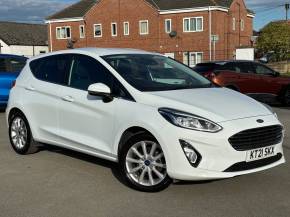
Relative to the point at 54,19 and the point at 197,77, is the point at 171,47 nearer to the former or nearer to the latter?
the point at 54,19

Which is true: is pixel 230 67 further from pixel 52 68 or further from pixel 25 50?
pixel 25 50

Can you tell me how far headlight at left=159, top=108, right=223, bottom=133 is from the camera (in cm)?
521

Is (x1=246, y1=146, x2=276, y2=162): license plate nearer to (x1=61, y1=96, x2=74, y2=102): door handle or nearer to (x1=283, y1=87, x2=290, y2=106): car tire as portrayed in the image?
(x1=61, y1=96, x2=74, y2=102): door handle

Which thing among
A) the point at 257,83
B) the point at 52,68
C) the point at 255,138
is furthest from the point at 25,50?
the point at 255,138

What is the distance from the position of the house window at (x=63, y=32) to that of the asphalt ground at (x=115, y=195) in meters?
50.6

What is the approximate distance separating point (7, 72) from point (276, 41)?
3537 cm

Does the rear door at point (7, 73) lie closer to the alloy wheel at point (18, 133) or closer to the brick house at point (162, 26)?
the alloy wheel at point (18, 133)

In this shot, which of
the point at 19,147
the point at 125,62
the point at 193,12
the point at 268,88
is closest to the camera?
the point at 125,62

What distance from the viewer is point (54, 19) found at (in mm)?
56906

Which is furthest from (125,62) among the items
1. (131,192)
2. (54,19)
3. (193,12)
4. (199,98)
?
(54,19)

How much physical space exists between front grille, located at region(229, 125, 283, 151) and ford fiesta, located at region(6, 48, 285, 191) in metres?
0.01

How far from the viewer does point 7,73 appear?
1339cm

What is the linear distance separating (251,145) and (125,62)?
2.07m

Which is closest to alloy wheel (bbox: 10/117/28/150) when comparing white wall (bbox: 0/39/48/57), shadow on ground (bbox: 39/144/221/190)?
shadow on ground (bbox: 39/144/221/190)
